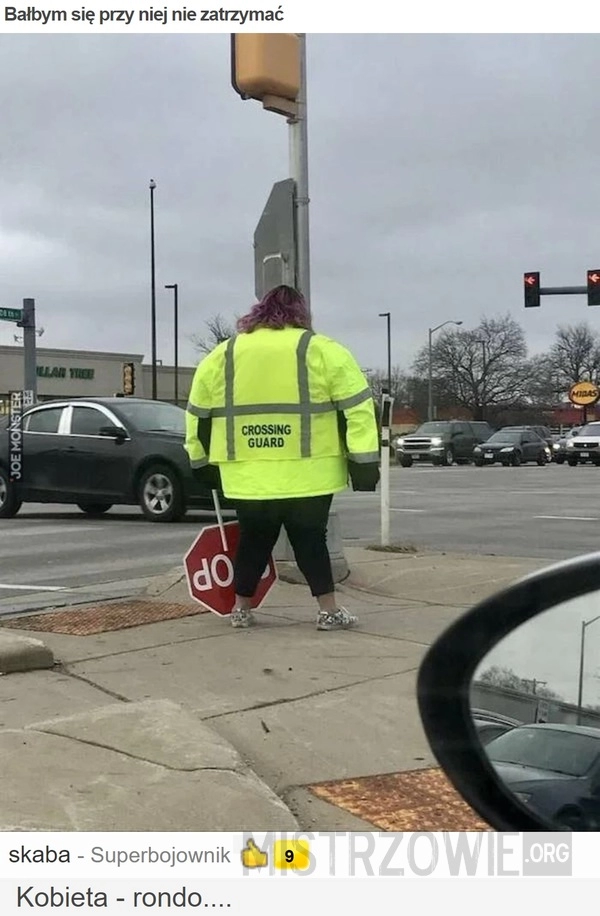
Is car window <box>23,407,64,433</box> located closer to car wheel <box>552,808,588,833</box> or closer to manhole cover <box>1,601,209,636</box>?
manhole cover <box>1,601,209,636</box>

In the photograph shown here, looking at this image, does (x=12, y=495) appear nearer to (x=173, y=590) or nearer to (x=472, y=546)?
(x=472, y=546)

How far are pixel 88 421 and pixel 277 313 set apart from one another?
7.41 metres

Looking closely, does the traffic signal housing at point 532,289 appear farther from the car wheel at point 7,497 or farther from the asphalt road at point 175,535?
the car wheel at point 7,497

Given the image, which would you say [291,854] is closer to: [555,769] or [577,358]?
[555,769]

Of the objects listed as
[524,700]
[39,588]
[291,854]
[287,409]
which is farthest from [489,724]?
[39,588]

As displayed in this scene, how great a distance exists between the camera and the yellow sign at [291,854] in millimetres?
2389

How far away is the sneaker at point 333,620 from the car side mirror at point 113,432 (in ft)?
22.3

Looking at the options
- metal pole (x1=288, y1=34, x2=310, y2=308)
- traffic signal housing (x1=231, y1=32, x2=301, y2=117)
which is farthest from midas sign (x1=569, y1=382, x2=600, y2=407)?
traffic signal housing (x1=231, y1=32, x2=301, y2=117)

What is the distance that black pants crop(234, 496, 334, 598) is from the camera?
5.08m

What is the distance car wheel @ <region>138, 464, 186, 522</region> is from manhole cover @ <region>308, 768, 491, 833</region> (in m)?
8.04

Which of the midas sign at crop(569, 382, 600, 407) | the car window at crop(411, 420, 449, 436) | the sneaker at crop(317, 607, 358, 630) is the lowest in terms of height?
the sneaker at crop(317, 607, 358, 630)

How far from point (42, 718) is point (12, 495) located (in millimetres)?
8940

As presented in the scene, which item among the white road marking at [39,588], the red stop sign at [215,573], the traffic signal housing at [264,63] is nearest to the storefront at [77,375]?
the white road marking at [39,588]

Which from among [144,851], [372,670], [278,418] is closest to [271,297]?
[278,418]
